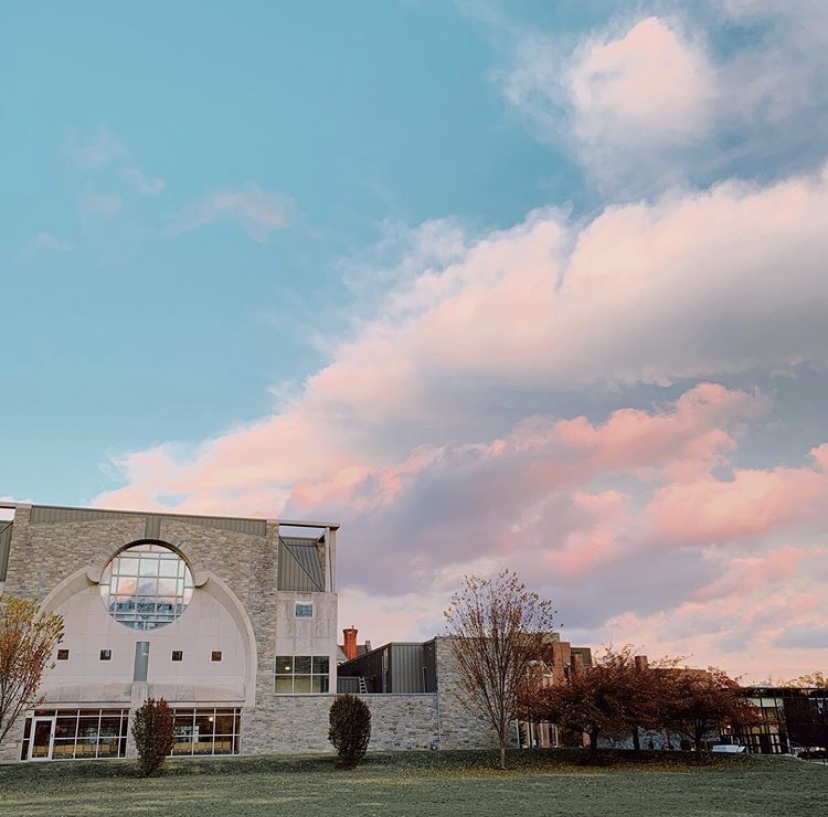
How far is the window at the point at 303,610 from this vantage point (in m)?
43.3

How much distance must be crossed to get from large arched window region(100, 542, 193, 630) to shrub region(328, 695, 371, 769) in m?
14.9

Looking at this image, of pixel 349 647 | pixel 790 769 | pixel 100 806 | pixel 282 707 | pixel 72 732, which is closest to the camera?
pixel 100 806

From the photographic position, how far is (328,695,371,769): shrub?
29.8 meters

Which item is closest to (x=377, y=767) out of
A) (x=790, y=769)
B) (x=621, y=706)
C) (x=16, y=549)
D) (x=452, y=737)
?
(x=621, y=706)

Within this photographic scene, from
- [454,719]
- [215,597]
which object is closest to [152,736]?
[215,597]

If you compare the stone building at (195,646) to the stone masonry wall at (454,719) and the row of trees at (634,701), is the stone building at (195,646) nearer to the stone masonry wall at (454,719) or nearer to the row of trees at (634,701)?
the stone masonry wall at (454,719)

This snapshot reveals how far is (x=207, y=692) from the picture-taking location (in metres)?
40.7

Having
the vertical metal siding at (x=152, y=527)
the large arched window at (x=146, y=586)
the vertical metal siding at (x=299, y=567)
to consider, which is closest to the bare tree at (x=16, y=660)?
the large arched window at (x=146, y=586)

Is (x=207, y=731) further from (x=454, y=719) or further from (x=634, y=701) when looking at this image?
(x=634, y=701)

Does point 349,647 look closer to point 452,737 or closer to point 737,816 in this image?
point 452,737

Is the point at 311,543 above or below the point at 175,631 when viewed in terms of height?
above

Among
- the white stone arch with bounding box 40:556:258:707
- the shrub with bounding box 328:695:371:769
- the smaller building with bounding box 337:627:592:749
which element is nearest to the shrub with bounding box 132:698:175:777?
the shrub with bounding box 328:695:371:769

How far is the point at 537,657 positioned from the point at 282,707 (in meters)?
16.0

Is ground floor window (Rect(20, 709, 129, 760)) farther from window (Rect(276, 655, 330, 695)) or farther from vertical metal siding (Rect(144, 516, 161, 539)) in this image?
vertical metal siding (Rect(144, 516, 161, 539))
